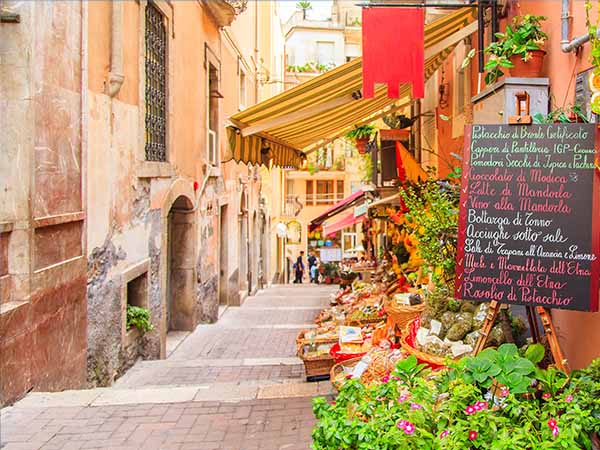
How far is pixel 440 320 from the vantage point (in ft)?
15.0

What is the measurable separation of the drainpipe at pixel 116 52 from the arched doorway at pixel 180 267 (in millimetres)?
4096

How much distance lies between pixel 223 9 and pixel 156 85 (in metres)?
4.26

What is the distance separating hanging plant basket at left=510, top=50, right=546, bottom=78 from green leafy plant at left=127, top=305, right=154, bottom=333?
6062 millimetres

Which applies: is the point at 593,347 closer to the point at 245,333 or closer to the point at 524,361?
the point at 524,361

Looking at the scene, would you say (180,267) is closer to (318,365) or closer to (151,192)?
(151,192)

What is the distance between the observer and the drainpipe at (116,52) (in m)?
7.16

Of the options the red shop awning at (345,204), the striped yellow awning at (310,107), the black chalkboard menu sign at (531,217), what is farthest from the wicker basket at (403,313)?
the red shop awning at (345,204)

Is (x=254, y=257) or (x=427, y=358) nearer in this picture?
(x=427, y=358)

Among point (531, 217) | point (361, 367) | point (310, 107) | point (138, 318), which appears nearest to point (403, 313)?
point (361, 367)

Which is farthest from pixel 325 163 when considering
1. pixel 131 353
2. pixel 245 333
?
pixel 131 353

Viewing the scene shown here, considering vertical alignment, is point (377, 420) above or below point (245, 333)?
above

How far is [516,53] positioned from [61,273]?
4839mm

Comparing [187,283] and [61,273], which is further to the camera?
[187,283]

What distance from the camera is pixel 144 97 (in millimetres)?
8539
